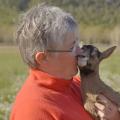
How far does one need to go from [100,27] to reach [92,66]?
5213 centimetres

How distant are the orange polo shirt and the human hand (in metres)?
0.09

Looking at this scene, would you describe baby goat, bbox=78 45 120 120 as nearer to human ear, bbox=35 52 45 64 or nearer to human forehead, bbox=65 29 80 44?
human forehead, bbox=65 29 80 44

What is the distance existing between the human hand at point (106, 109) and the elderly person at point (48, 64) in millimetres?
109

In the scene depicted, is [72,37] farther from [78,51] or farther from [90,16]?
[90,16]

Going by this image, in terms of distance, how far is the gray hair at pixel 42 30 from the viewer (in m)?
3.84

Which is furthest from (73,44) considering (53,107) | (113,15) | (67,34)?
(113,15)

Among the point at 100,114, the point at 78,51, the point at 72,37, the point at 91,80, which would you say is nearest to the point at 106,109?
the point at 100,114

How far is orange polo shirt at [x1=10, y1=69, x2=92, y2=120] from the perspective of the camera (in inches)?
150

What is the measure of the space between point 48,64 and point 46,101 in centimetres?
23

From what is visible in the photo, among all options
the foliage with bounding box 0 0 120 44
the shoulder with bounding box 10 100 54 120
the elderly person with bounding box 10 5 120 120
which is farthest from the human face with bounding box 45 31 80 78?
the foliage with bounding box 0 0 120 44

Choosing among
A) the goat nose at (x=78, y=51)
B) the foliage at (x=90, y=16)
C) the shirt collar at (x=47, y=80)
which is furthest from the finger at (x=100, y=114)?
the foliage at (x=90, y=16)

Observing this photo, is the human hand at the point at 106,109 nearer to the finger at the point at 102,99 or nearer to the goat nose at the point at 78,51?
the finger at the point at 102,99

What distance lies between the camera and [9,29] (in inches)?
2202

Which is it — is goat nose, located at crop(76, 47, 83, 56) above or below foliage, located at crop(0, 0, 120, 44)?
above
